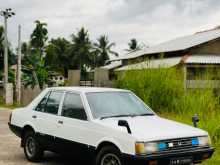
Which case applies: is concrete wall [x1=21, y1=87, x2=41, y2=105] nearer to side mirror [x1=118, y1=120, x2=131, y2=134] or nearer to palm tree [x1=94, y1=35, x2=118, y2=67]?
side mirror [x1=118, y1=120, x2=131, y2=134]

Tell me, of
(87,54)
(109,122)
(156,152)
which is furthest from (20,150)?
(87,54)

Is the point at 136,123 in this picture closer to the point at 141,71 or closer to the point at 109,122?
the point at 109,122

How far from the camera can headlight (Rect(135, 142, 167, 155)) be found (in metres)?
6.97

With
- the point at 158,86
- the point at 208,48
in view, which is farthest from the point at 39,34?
the point at 158,86

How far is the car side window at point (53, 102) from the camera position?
906 centimetres

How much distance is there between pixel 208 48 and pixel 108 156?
33970 millimetres

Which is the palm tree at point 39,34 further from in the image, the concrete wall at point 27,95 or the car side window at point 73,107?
the car side window at point 73,107

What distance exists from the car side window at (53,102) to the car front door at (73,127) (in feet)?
0.75

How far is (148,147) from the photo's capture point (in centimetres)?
705

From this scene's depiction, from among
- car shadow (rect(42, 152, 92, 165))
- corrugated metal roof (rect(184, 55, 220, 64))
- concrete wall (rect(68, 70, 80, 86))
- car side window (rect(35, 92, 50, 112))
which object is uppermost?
corrugated metal roof (rect(184, 55, 220, 64))

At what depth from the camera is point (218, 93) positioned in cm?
1709

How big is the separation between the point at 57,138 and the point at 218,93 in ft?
31.8

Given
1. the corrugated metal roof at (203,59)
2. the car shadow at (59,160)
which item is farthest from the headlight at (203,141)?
the corrugated metal roof at (203,59)

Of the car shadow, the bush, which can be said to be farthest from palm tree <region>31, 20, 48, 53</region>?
the car shadow
